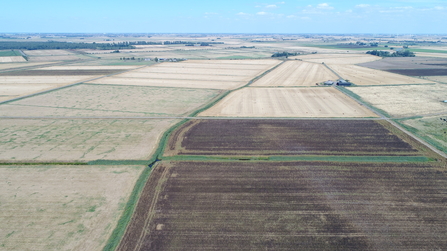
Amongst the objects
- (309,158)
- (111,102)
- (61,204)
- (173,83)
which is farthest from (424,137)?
(173,83)

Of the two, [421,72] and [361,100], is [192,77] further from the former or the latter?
[421,72]

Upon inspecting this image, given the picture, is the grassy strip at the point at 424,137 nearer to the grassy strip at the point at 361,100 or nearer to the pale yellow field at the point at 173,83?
the grassy strip at the point at 361,100

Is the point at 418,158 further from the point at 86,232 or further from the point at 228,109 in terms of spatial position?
the point at 86,232

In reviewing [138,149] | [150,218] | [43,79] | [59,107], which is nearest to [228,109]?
[138,149]

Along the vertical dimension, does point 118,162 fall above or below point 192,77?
below

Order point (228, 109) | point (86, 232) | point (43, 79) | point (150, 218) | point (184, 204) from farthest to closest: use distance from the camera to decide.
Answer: point (43, 79), point (228, 109), point (184, 204), point (150, 218), point (86, 232)

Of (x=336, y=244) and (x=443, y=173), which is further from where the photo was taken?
(x=443, y=173)

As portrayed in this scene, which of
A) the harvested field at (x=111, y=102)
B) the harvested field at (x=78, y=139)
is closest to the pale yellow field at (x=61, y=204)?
the harvested field at (x=78, y=139)
